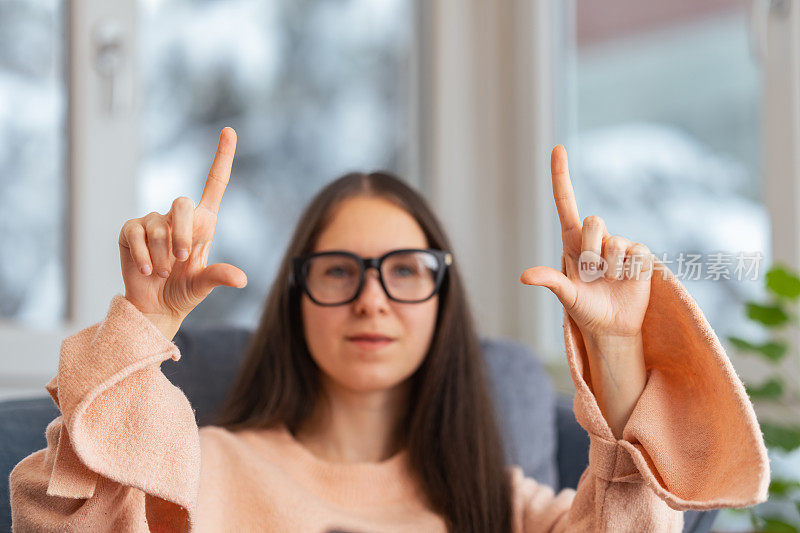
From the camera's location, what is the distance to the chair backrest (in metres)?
1.46

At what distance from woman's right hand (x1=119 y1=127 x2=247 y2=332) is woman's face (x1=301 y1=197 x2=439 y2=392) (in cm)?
40

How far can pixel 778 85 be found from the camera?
1915 mm

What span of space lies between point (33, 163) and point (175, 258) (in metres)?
1.14

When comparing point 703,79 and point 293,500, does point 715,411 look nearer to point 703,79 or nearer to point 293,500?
point 293,500

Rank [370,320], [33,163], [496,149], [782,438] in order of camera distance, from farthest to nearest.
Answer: [496,149], [33,163], [782,438], [370,320]

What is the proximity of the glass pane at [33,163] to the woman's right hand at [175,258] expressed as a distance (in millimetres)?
1080

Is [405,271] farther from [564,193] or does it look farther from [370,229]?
[564,193]

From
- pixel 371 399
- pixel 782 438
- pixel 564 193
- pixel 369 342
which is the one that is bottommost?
pixel 782 438

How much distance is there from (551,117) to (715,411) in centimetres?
178

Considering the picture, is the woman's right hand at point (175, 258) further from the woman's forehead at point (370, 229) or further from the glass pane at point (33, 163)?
the glass pane at point (33, 163)

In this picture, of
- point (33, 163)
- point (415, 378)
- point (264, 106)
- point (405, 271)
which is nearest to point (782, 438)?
point (415, 378)

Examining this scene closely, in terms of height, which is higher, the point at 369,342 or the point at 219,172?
the point at 219,172

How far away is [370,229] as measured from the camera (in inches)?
52.6

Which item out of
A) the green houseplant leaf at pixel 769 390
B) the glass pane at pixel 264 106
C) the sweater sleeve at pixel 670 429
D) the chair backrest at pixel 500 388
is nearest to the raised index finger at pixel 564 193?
the sweater sleeve at pixel 670 429
